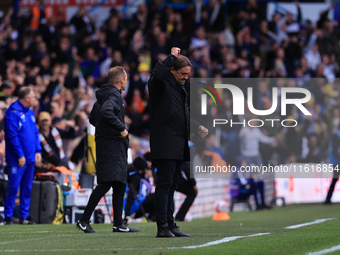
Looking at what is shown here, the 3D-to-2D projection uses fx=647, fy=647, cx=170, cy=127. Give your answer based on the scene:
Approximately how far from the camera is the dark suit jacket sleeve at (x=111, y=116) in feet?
23.7

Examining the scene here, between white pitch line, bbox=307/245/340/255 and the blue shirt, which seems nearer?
white pitch line, bbox=307/245/340/255

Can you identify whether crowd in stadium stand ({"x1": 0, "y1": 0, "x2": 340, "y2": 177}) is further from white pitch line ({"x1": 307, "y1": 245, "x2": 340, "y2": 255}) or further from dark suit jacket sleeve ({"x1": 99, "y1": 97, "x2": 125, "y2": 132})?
white pitch line ({"x1": 307, "y1": 245, "x2": 340, "y2": 255})

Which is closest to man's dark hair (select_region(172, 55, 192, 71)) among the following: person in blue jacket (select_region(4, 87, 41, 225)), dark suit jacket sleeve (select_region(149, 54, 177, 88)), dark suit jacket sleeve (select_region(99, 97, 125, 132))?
dark suit jacket sleeve (select_region(149, 54, 177, 88))

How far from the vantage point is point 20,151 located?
958 centimetres

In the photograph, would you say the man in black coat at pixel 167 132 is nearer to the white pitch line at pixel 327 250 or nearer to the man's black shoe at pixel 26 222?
the white pitch line at pixel 327 250

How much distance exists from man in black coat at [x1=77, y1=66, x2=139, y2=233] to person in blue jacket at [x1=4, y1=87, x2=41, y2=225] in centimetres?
246

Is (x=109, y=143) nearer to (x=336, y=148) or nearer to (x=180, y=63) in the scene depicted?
(x=180, y=63)

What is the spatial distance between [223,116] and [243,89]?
2.13 meters

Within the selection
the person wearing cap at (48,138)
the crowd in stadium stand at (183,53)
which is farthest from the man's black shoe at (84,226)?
the crowd in stadium stand at (183,53)

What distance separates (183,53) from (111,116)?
11367 millimetres

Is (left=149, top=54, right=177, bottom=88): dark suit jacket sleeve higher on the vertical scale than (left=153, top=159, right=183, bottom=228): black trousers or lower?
higher

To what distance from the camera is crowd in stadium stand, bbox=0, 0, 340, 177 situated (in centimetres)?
1423

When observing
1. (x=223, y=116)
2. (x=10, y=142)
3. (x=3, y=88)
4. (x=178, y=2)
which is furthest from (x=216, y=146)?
(x=178, y=2)

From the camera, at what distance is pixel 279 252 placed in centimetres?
527
